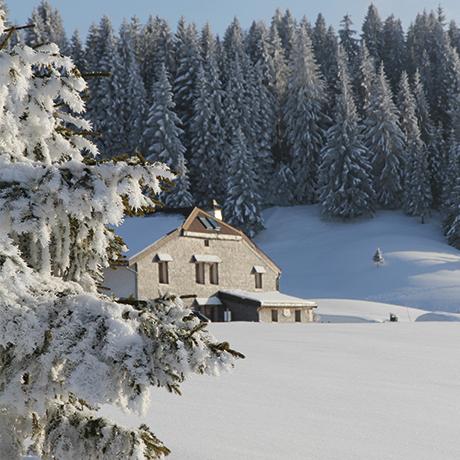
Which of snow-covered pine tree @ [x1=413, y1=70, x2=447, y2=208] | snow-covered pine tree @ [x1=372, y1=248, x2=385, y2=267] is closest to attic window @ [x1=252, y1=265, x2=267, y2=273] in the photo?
snow-covered pine tree @ [x1=372, y1=248, x2=385, y2=267]

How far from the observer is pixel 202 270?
3456 centimetres

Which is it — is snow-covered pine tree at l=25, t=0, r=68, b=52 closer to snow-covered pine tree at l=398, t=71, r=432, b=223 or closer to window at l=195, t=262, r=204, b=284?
snow-covered pine tree at l=398, t=71, r=432, b=223

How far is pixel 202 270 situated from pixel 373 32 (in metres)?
74.7

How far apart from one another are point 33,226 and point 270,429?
4714 millimetres

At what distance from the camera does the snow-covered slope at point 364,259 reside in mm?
48094

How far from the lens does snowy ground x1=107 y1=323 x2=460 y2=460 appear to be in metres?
6.83

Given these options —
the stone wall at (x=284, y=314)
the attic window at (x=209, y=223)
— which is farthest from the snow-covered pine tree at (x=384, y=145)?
the attic window at (x=209, y=223)

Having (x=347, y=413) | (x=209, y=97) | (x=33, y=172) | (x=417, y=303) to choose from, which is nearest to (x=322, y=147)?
(x=209, y=97)

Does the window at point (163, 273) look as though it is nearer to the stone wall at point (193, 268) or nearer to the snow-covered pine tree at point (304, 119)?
the stone wall at point (193, 268)

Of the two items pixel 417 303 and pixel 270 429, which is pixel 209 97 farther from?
pixel 270 429

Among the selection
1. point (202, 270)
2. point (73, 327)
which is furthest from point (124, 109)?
point (73, 327)

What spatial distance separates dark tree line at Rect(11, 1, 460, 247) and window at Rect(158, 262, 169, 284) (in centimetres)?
2748

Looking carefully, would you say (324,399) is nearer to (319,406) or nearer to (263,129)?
(319,406)

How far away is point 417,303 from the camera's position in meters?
46.2
